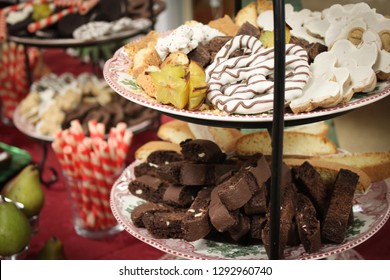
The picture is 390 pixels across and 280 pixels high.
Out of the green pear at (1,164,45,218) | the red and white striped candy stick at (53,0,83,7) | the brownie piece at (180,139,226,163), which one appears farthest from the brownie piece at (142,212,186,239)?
the red and white striped candy stick at (53,0,83,7)

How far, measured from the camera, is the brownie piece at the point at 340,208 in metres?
0.86

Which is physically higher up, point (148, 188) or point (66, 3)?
point (66, 3)

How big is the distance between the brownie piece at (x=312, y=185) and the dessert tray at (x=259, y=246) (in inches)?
2.2

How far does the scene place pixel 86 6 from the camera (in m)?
1.92

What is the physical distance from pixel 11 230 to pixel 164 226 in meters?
0.37

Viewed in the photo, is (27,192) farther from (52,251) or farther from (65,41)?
(65,41)

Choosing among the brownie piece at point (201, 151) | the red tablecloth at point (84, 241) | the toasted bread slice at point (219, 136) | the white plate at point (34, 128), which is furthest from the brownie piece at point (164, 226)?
the white plate at point (34, 128)

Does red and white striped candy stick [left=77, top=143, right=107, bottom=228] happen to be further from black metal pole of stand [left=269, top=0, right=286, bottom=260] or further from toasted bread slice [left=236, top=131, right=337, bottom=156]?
black metal pole of stand [left=269, top=0, right=286, bottom=260]

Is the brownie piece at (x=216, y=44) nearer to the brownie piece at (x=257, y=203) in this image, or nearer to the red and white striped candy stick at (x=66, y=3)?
the brownie piece at (x=257, y=203)

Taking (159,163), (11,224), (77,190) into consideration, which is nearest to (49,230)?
(77,190)

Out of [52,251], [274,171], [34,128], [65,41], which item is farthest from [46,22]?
[274,171]

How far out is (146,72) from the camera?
0.85 metres

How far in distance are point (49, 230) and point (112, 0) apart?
2.71 ft

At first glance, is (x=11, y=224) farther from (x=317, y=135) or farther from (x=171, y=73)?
(x=317, y=135)
